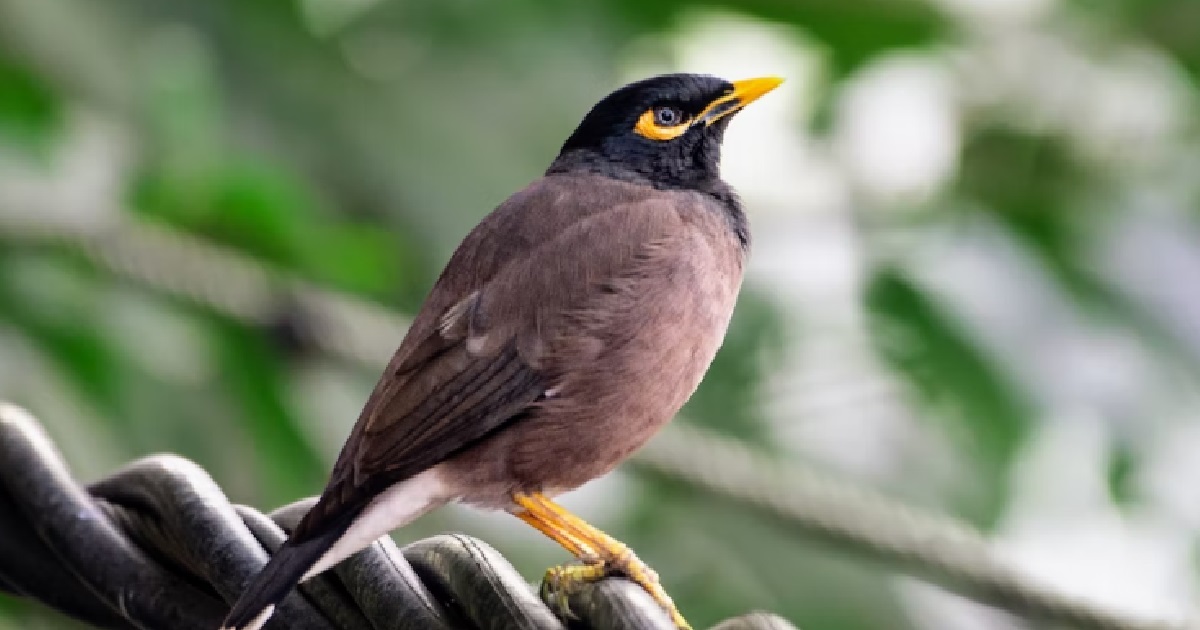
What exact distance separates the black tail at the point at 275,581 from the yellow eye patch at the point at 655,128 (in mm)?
1111

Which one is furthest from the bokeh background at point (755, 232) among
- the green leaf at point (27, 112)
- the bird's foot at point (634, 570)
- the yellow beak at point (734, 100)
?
the bird's foot at point (634, 570)

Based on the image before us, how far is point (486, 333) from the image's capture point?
7.64 ft

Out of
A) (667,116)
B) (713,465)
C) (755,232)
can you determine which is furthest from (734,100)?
(755,232)

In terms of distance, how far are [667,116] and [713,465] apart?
4.81 ft

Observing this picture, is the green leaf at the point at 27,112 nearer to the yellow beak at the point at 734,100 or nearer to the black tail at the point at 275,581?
the yellow beak at the point at 734,100

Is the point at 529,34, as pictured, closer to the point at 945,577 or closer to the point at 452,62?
the point at 452,62

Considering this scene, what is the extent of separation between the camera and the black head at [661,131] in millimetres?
2801

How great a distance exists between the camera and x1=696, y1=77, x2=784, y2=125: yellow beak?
2809 millimetres

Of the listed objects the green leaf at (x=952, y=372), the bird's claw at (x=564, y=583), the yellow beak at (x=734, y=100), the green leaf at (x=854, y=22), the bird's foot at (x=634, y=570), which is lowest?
the bird's claw at (x=564, y=583)

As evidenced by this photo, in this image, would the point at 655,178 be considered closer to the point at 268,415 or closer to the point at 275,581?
→ the point at 275,581

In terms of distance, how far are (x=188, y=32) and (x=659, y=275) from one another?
3232 mm

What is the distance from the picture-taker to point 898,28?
5.27 metres

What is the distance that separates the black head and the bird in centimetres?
24

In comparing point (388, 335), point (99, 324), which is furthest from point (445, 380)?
point (99, 324)
